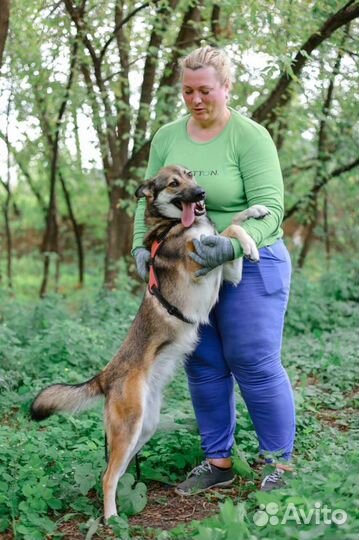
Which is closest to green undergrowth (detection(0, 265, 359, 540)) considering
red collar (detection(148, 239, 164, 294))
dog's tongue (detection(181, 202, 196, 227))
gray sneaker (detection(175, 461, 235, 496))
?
gray sneaker (detection(175, 461, 235, 496))

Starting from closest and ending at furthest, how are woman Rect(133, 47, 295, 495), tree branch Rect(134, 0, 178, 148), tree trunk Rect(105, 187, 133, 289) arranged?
woman Rect(133, 47, 295, 495)
tree branch Rect(134, 0, 178, 148)
tree trunk Rect(105, 187, 133, 289)

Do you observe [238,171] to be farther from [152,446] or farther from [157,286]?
[152,446]

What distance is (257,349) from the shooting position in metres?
3.74

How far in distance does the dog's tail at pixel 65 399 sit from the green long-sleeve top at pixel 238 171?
108 centimetres

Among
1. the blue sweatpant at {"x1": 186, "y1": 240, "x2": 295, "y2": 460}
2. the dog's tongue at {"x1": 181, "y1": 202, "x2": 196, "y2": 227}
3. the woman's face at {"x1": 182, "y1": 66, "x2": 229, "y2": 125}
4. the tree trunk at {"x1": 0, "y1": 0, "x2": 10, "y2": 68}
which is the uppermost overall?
the tree trunk at {"x1": 0, "y1": 0, "x2": 10, "y2": 68}

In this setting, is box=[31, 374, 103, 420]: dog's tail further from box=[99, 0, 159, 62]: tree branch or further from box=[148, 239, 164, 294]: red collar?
box=[99, 0, 159, 62]: tree branch

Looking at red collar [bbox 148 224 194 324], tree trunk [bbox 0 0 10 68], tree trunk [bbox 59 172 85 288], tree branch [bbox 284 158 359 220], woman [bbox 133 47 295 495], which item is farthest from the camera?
tree trunk [bbox 59 172 85 288]

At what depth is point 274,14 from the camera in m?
5.99

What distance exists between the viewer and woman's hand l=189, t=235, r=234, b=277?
11.6 feet

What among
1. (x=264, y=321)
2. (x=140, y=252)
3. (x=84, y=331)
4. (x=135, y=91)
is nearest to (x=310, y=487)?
(x=264, y=321)

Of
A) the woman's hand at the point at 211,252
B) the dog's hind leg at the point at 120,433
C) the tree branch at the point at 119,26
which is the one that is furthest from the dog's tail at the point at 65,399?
the tree branch at the point at 119,26

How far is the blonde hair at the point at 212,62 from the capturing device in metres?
3.61

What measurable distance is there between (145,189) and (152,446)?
1537 millimetres

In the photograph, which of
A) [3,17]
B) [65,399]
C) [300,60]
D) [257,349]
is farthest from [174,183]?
[300,60]
